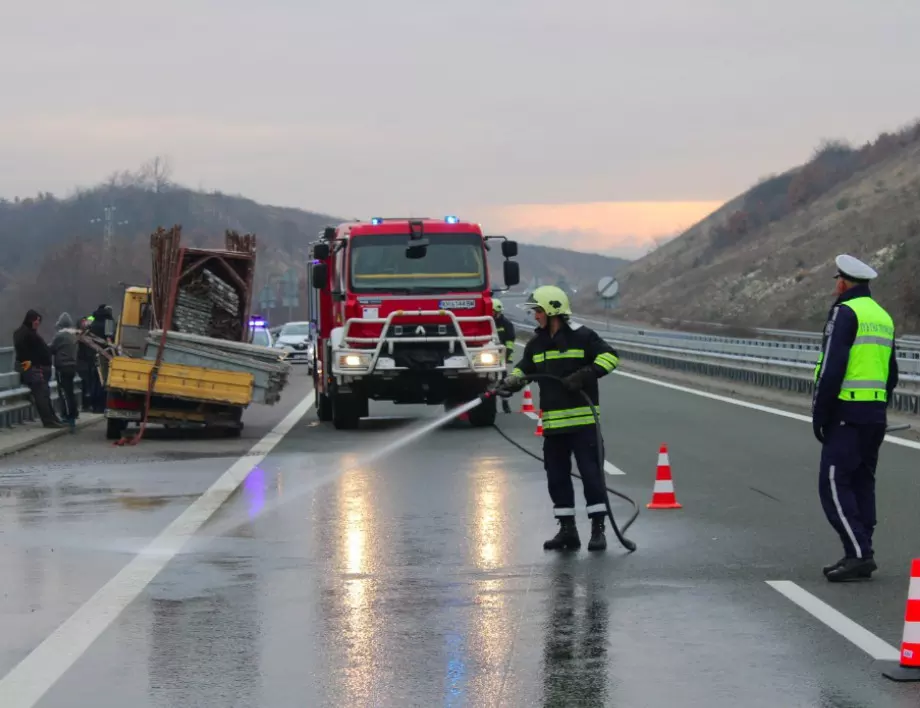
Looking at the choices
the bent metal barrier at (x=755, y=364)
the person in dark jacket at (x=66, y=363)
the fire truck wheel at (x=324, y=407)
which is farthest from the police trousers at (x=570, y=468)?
the person in dark jacket at (x=66, y=363)

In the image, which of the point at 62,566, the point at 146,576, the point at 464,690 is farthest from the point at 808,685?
the point at 62,566

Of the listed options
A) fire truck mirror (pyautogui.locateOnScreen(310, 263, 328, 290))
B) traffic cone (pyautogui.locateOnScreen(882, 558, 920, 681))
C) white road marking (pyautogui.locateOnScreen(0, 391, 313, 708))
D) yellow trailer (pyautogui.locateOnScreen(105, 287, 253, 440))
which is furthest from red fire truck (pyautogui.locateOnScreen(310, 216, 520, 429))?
traffic cone (pyautogui.locateOnScreen(882, 558, 920, 681))

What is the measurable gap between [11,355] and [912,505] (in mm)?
15526

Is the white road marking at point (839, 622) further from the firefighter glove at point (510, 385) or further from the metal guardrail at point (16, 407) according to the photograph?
the metal guardrail at point (16, 407)

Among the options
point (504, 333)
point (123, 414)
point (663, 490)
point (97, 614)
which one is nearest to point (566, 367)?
point (663, 490)

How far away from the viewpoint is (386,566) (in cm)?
1027

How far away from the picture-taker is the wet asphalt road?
693 cm

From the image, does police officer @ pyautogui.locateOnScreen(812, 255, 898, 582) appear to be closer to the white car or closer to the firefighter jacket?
the firefighter jacket

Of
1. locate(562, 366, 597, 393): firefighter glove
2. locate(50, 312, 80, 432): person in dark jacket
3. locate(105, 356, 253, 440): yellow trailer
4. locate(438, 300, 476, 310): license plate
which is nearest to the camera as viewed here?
locate(562, 366, 597, 393): firefighter glove

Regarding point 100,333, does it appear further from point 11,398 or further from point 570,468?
point 570,468

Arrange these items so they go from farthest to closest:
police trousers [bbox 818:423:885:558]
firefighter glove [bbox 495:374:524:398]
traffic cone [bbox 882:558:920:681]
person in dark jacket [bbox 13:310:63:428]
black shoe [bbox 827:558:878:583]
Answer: person in dark jacket [bbox 13:310:63:428], firefighter glove [bbox 495:374:524:398], police trousers [bbox 818:423:885:558], black shoe [bbox 827:558:878:583], traffic cone [bbox 882:558:920:681]

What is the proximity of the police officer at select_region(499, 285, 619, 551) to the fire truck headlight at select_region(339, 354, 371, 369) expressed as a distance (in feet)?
36.9

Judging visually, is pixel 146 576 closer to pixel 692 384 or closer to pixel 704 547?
pixel 704 547

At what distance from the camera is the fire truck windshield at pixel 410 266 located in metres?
22.6
